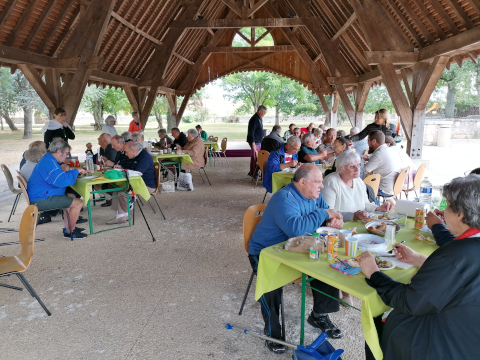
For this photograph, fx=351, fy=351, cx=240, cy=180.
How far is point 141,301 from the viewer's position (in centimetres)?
299

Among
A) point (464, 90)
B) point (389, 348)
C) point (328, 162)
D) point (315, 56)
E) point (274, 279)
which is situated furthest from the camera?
point (464, 90)

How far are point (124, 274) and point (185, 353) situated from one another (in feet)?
4.72

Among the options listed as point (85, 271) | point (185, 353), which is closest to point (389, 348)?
point (185, 353)

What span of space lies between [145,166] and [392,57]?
5.18 metres


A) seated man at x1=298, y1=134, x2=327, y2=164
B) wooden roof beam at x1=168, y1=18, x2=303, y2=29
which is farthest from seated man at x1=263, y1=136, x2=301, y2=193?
wooden roof beam at x1=168, y1=18, x2=303, y2=29

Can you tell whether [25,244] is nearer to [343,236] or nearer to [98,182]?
[98,182]

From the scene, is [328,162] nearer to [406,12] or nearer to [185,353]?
[406,12]

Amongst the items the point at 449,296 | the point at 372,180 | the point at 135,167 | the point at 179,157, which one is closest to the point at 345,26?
the point at 179,157

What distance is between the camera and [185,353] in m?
2.32

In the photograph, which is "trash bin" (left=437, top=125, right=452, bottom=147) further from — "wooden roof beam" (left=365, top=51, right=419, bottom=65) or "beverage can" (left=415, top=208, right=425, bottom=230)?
"beverage can" (left=415, top=208, right=425, bottom=230)

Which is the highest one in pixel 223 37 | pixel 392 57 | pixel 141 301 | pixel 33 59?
pixel 223 37

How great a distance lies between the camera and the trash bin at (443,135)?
17188 mm

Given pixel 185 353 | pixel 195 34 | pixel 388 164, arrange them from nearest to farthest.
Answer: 1. pixel 185 353
2. pixel 388 164
3. pixel 195 34

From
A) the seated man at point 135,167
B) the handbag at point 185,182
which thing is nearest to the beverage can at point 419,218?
the seated man at point 135,167
